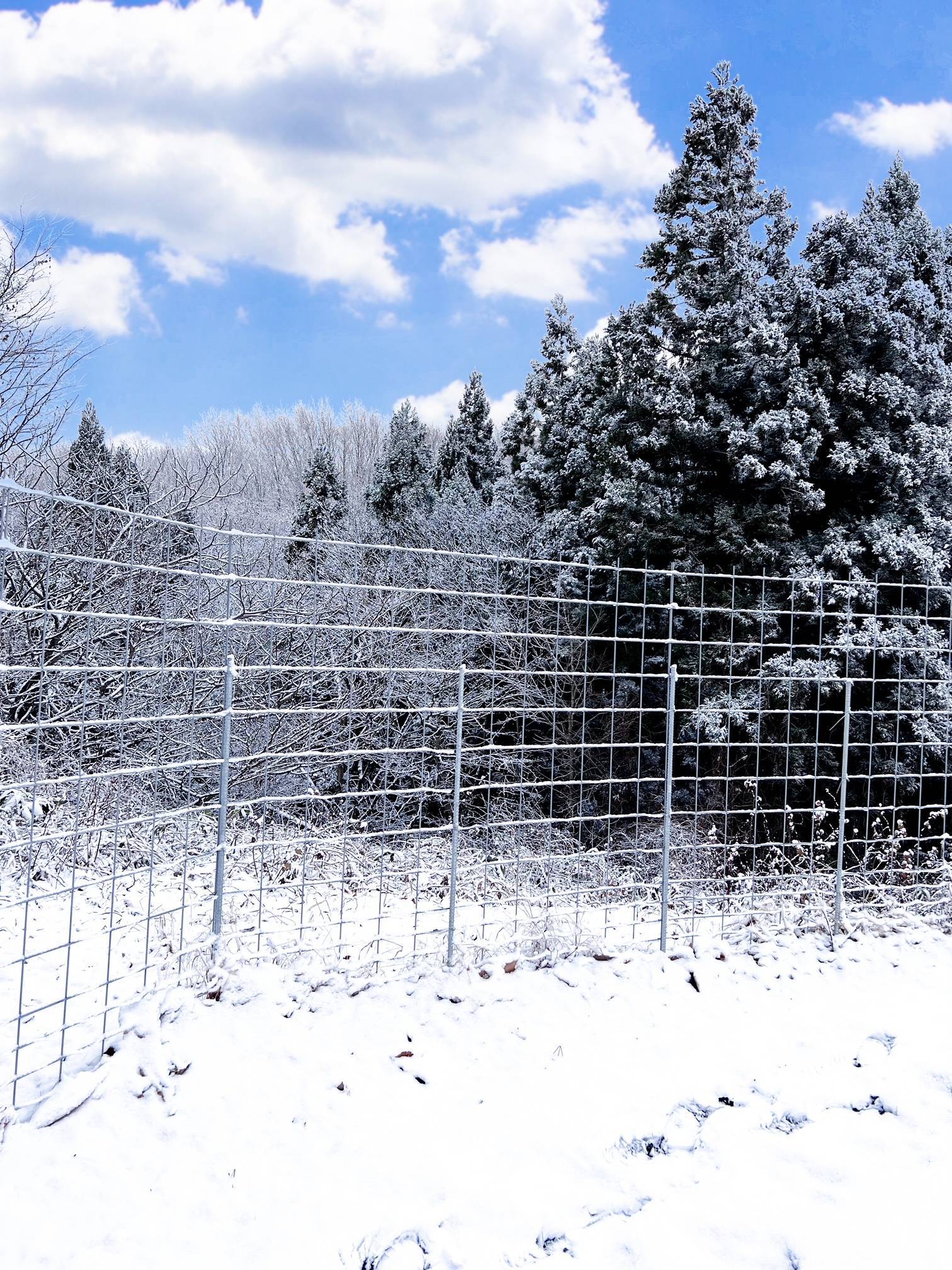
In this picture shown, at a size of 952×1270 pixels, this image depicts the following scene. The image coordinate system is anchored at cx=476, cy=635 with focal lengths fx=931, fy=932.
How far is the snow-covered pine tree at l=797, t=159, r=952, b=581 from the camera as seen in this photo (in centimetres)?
1054

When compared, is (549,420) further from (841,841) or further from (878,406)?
(841,841)

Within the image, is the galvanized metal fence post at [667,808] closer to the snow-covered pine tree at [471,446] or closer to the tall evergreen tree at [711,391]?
the tall evergreen tree at [711,391]

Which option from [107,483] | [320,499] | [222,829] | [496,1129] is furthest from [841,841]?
[320,499]

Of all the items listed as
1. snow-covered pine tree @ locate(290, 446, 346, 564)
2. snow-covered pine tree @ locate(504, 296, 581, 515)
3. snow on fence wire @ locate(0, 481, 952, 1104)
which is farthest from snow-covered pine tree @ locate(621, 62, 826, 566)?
snow-covered pine tree @ locate(290, 446, 346, 564)

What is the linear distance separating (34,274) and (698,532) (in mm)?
7525

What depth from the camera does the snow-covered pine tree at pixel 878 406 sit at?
34.6 feet

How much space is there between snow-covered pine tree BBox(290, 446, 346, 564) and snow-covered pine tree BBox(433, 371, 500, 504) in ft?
8.94

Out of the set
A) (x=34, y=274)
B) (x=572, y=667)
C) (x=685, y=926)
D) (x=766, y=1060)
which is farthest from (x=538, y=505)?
(x=766, y=1060)

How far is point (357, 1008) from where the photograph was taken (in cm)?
370

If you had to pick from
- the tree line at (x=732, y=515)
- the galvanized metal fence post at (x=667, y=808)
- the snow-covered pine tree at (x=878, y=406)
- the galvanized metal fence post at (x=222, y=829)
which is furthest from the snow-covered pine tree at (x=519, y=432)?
the galvanized metal fence post at (x=222, y=829)

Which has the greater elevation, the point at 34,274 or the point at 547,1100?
the point at 34,274

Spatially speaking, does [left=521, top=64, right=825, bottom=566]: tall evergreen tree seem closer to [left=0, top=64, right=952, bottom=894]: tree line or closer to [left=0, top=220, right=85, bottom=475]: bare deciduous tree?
[left=0, top=64, right=952, bottom=894]: tree line

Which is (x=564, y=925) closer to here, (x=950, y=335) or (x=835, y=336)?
(x=835, y=336)

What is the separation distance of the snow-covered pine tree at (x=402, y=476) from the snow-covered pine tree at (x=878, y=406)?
857 cm
